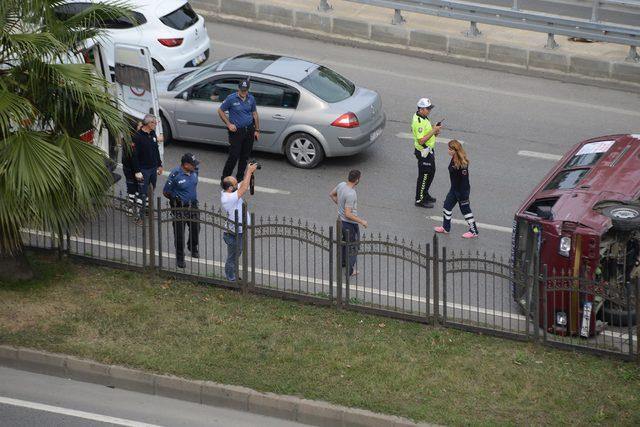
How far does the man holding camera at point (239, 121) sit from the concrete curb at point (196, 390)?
5356 millimetres

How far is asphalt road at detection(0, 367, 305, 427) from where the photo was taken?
11.9 metres

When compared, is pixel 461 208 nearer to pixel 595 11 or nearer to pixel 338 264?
pixel 338 264

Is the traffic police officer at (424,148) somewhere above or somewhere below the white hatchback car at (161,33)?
below

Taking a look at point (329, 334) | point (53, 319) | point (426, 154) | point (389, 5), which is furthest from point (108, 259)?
point (389, 5)

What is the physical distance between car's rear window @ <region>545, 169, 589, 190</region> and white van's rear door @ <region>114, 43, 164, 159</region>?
18.1ft

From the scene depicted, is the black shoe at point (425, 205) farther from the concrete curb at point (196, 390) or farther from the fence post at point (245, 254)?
the concrete curb at point (196, 390)

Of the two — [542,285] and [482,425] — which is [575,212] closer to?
[542,285]

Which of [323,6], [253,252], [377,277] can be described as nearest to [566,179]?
[377,277]

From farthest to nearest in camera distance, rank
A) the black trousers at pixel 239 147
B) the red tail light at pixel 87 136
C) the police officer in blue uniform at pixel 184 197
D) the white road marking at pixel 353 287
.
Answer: the black trousers at pixel 239 147 < the police officer in blue uniform at pixel 184 197 < the red tail light at pixel 87 136 < the white road marking at pixel 353 287

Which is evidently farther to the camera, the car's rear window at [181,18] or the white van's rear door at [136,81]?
the car's rear window at [181,18]

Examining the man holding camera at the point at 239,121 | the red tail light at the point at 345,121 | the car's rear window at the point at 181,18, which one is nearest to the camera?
the man holding camera at the point at 239,121

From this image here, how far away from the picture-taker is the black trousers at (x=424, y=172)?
55.3ft

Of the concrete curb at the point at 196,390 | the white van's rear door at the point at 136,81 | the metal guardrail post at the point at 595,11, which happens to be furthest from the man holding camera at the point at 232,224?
the metal guardrail post at the point at 595,11

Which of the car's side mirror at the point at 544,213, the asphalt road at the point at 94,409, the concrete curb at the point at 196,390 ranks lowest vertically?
the asphalt road at the point at 94,409
